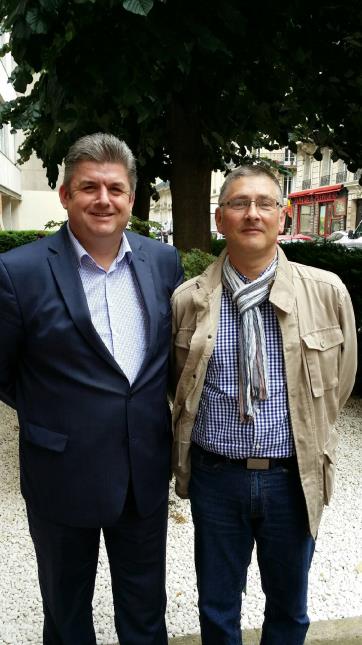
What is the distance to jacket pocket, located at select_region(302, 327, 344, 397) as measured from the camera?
1979 mm

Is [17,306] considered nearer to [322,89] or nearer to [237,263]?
[237,263]

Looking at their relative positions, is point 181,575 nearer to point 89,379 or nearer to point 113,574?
point 113,574

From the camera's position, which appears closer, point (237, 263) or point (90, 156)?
point (90, 156)

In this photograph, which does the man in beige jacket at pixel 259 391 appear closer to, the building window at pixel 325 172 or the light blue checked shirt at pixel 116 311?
the light blue checked shirt at pixel 116 311

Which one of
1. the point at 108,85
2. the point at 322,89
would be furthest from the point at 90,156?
the point at 322,89

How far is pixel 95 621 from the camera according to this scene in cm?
281

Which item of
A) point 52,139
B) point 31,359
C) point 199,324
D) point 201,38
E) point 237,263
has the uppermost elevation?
point 201,38

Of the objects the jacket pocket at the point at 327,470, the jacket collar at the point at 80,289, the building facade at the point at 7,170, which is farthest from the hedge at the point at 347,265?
the building facade at the point at 7,170

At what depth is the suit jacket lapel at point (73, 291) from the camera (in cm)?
189

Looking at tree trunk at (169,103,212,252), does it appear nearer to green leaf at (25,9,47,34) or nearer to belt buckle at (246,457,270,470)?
green leaf at (25,9,47,34)

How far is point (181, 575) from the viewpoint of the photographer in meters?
3.21

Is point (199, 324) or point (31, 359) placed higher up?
point (199, 324)

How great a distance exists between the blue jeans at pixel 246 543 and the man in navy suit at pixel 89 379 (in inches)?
8.0

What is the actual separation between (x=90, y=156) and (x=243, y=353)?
2.82 feet
